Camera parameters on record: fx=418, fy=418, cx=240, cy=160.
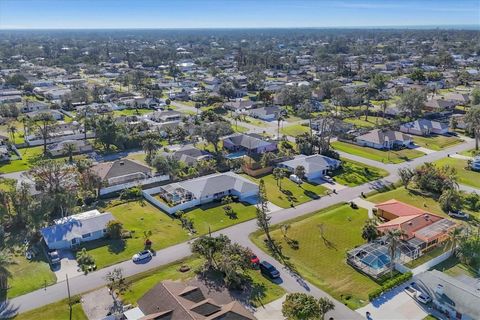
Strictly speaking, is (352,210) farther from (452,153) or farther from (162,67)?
(162,67)

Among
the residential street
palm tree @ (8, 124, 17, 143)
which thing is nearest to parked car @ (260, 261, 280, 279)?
the residential street

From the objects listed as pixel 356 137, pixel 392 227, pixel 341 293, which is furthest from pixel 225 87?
pixel 341 293

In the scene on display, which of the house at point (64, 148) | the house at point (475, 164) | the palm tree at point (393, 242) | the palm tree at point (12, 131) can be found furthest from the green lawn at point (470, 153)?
the palm tree at point (12, 131)

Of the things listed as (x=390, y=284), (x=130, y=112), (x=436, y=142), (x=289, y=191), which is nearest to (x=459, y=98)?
(x=436, y=142)

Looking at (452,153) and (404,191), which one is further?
(452,153)

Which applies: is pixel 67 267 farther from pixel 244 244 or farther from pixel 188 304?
pixel 244 244
